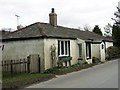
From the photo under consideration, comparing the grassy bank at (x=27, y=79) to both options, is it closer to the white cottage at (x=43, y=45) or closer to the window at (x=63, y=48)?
the white cottage at (x=43, y=45)

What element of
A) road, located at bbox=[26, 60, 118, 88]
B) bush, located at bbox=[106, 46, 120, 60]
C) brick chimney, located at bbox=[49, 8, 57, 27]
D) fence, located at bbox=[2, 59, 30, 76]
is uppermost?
brick chimney, located at bbox=[49, 8, 57, 27]

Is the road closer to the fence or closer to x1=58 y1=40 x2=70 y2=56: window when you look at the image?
the fence

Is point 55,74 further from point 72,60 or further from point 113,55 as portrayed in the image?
point 113,55

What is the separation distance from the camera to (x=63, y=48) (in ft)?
94.8

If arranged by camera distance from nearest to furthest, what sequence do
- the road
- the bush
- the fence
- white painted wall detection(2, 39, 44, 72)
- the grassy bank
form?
the road
the grassy bank
the fence
white painted wall detection(2, 39, 44, 72)
the bush

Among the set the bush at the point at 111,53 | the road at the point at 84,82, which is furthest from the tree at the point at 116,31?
the road at the point at 84,82

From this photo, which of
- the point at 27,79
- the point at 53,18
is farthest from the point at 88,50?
the point at 27,79

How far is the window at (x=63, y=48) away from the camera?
2789cm

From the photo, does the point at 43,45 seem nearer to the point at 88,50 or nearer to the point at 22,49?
the point at 22,49

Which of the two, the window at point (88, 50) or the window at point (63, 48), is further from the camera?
the window at point (88, 50)

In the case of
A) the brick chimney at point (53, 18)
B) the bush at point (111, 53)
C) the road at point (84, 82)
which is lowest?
the road at point (84, 82)

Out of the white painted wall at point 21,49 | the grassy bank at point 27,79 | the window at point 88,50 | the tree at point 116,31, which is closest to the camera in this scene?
the grassy bank at point 27,79

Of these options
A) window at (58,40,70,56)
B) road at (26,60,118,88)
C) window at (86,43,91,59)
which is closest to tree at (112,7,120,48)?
window at (86,43,91,59)

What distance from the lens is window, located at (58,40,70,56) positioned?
27891mm
